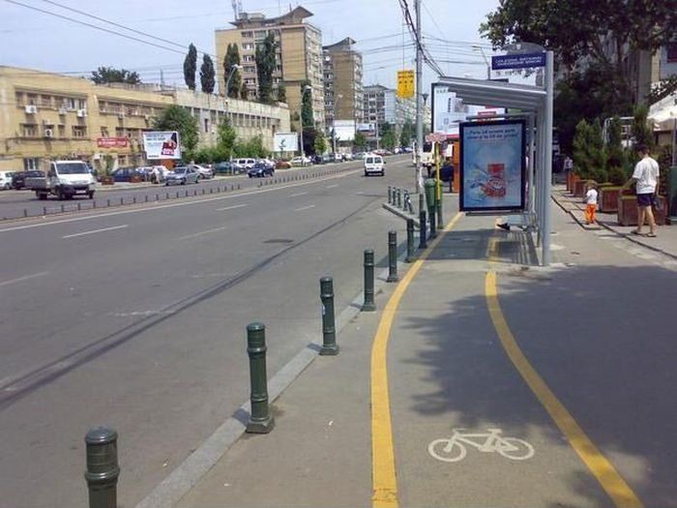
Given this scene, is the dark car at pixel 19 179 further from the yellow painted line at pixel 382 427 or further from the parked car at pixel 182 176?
the yellow painted line at pixel 382 427

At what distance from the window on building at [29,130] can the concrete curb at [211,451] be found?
6561cm

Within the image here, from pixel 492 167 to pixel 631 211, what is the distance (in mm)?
4557

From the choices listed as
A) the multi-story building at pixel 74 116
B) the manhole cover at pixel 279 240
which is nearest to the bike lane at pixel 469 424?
the manhole cover at pixel 279 240

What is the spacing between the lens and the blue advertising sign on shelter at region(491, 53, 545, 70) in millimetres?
12922

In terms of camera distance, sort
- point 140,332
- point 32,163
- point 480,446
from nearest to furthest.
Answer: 1. point 480,446
2. point 140,332
3. point 32,163

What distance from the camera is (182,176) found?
63.2 meters

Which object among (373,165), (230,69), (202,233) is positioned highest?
(230,69)

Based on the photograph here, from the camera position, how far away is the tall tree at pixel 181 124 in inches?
3305

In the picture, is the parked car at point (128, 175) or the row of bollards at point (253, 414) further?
the parked car at point (128, 175)

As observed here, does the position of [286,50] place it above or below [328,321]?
above

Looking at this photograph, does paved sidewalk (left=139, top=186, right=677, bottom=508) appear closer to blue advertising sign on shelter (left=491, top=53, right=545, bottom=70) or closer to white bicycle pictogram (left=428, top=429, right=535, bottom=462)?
white bicycle pictogram (left=428, top=429, right=535, bottom=462)

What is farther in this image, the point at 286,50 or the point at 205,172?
the point at 286,50

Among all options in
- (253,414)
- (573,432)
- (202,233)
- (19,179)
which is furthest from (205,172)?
(573,432)

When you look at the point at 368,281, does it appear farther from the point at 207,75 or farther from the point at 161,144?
the point at 207,75
